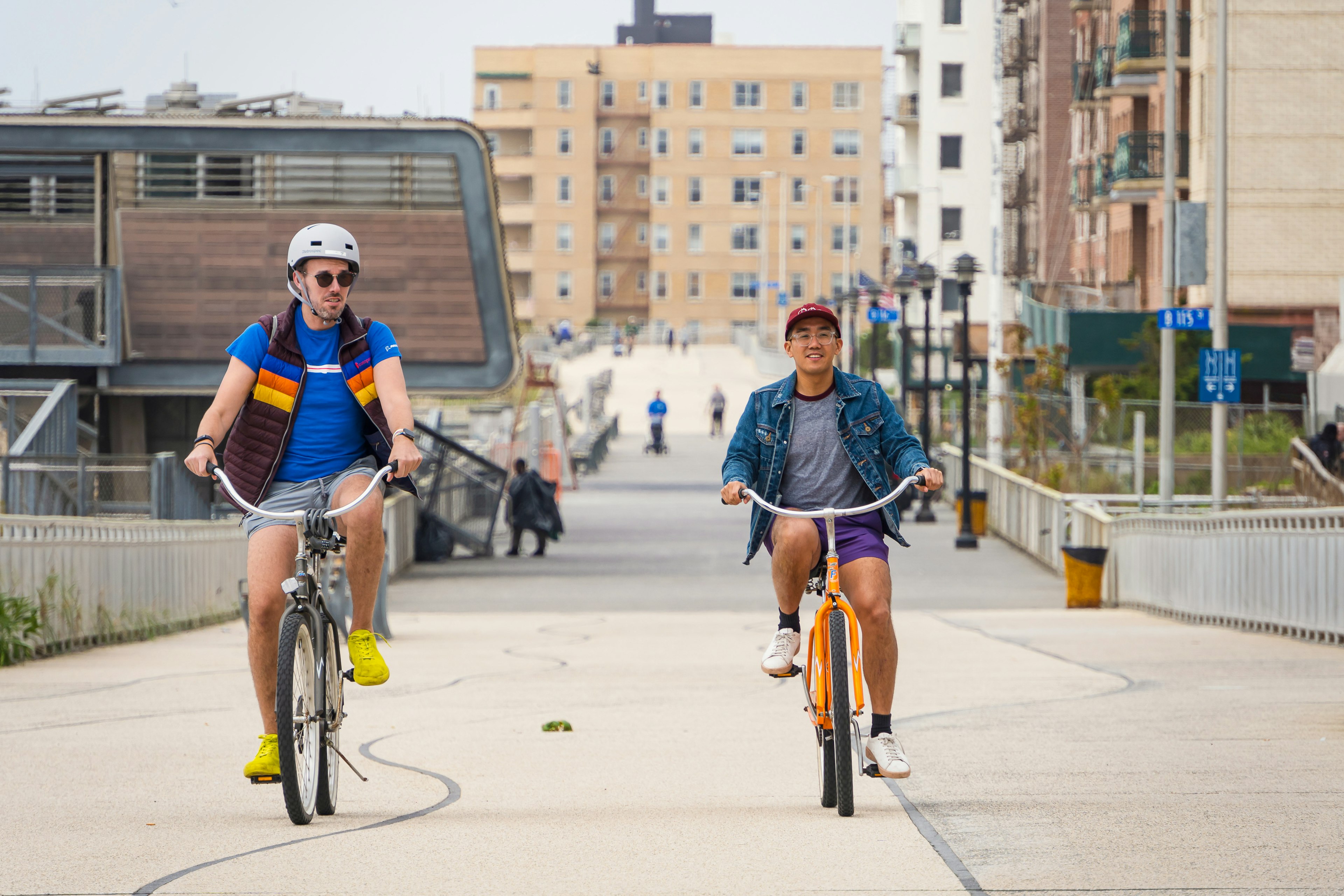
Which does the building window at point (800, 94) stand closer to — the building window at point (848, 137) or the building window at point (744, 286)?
the building window at point (848, 137)

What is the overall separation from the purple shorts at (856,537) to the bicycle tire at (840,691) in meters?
0.29

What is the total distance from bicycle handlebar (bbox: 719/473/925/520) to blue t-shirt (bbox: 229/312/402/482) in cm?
136

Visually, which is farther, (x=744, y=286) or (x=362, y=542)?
(x=744, y=286)

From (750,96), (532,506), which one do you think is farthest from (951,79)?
(532,506)

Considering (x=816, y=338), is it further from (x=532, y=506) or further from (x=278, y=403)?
(x=532, y=506)

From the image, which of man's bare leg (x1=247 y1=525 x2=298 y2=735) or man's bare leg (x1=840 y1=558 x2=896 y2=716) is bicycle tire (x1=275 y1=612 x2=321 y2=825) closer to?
man's bare leg (x1=247 y1=525 x2=298 y2=735)

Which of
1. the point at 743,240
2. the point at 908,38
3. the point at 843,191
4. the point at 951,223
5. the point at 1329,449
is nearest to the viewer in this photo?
the point at 1329,449

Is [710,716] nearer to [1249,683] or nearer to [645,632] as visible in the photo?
[1249,683]

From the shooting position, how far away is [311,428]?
6.80m

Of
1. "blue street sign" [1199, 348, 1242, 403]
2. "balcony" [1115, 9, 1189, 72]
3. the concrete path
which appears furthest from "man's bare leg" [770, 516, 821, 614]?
"balcony" [1115, 9, 1189, 72]

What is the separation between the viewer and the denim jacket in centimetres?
691

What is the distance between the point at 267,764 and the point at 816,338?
2433 millimetres

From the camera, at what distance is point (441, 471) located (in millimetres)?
30594

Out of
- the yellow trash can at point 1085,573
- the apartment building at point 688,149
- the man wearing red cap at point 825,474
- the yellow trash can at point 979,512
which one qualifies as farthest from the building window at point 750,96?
the man wearing red cap at point 825,474
